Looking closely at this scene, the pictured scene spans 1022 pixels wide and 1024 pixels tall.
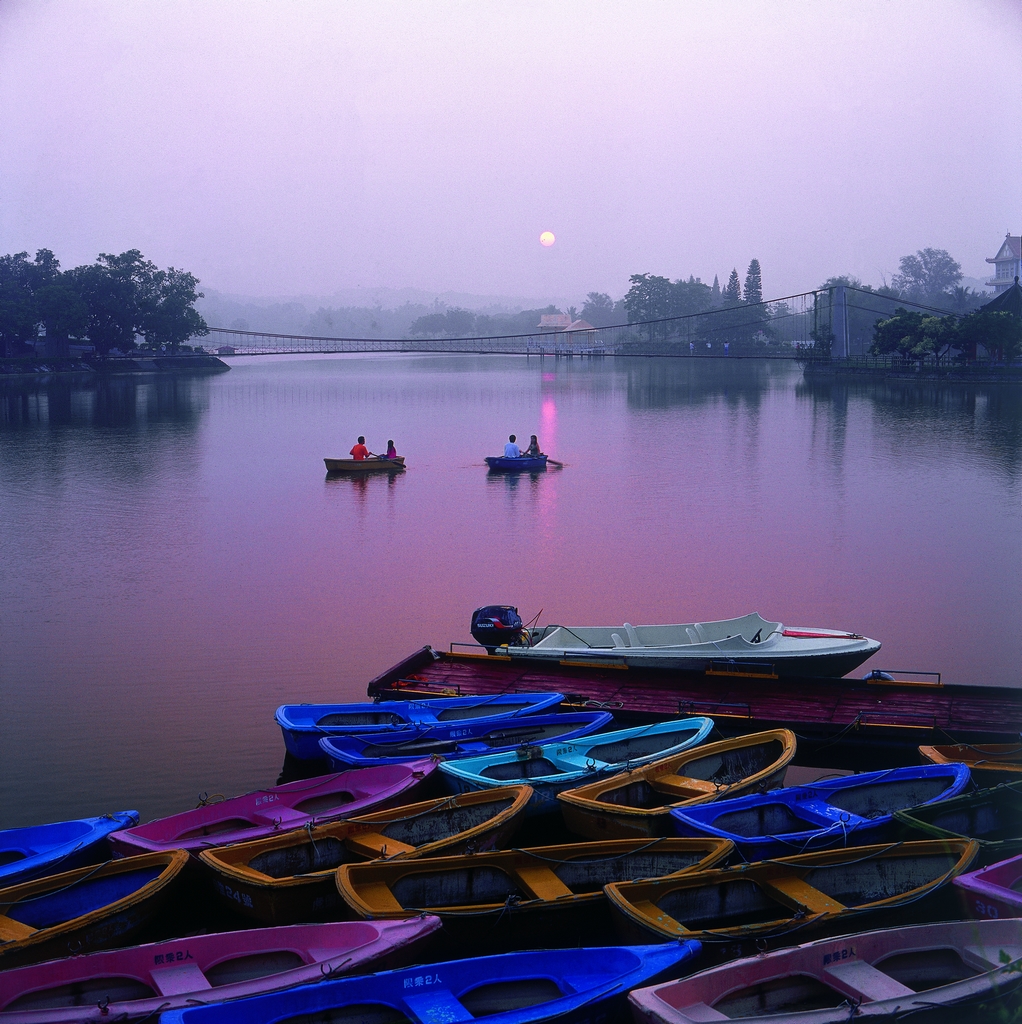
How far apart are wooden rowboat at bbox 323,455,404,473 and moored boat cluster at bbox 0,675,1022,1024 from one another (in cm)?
1592

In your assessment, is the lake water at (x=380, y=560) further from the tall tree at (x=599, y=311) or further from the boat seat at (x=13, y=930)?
the tall tree at (x=599, y=311)

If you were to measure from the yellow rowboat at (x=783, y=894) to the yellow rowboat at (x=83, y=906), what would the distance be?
2.44 m

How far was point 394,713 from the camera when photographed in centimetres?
792

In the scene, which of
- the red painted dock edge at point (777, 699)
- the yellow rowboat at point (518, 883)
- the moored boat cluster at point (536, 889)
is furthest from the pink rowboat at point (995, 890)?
the red painted dock edge at point (777, 699)

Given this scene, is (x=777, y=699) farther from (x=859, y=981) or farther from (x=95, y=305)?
(x=95, y=305)

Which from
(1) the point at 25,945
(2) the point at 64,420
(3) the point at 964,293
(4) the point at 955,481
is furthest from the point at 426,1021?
(3) the point at 964,293

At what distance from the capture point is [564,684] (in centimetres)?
870

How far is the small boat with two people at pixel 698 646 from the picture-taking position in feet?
28.9

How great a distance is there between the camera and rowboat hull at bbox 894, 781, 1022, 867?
604 centimetres

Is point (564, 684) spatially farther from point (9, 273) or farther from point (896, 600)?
point (9, 273)

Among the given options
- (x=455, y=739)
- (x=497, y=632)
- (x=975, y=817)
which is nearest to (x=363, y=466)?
(x=497, y=632)

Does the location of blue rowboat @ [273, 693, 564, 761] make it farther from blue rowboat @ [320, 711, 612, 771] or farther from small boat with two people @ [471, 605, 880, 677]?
small boat with two people @ [471, 605, 880, 677]

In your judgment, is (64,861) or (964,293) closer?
(64,861)

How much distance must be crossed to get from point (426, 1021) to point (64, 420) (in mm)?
35131
